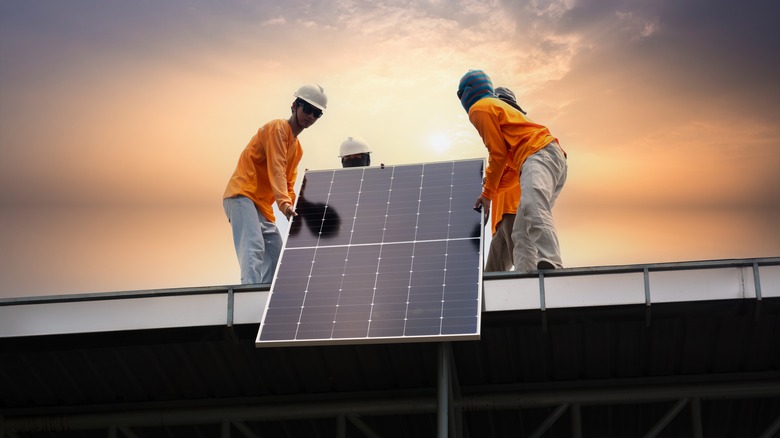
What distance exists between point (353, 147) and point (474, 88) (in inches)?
103

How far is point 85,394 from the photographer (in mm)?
13734

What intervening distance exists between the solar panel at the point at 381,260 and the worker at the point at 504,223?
57 centimetres

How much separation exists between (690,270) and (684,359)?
1.56 metres

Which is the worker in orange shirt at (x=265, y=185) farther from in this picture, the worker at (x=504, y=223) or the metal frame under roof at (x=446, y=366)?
the worker at (x=504, y=223)

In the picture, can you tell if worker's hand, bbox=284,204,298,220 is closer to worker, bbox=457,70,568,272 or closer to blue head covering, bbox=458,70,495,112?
worker, bbox=457,70,568,272

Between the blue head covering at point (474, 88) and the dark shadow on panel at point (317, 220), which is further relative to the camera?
the blue head covering at point (474, 88)

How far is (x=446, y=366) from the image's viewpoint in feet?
38.0

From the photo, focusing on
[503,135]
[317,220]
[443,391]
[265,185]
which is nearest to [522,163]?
[503,135]

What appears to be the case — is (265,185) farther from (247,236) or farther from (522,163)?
(522,163)

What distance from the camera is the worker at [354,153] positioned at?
15.4 metres

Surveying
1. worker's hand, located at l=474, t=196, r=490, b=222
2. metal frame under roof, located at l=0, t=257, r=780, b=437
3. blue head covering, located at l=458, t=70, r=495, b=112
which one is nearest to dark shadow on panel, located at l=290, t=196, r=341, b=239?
metal frame under roof, located at l=0, t=257, r=780, b=437

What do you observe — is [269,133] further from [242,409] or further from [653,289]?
[653,289]

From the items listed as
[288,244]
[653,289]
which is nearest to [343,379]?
[288,244]

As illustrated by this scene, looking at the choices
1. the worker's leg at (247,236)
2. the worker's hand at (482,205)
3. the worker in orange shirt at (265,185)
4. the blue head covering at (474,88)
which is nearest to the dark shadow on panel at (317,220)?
the worker in orange shirt at (265,185)
